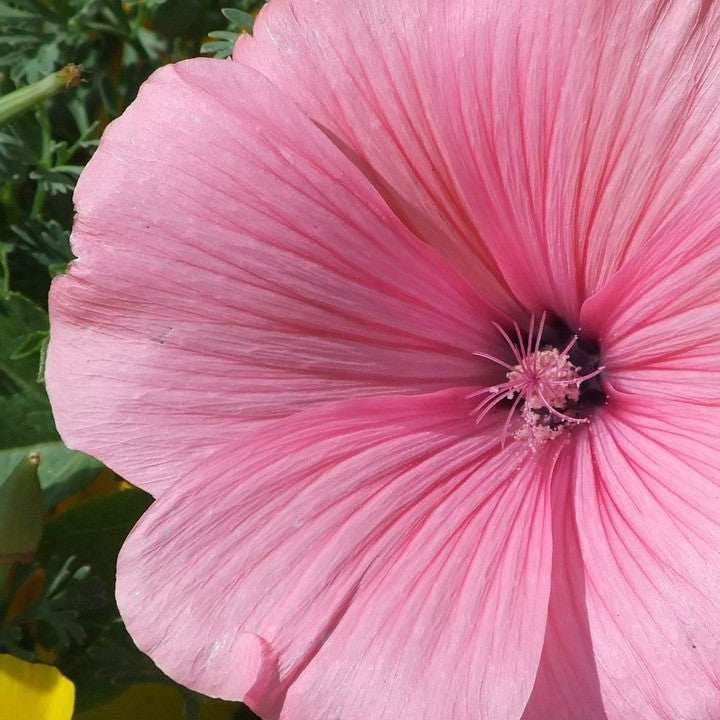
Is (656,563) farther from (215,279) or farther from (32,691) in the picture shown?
(32,691)

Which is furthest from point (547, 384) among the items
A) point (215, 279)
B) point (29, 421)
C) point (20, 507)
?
point (29, 421)

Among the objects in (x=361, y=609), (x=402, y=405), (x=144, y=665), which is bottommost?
(x=144, y=665)

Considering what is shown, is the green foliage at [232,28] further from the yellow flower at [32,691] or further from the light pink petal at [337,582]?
the yellow flower at [32,691]

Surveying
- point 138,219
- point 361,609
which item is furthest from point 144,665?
point 138,219

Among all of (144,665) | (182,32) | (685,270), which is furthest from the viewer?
(182,32)

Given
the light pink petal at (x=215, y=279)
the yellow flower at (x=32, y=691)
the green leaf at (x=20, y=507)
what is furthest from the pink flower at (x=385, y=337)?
the yellow flower at (x=32, y=691)

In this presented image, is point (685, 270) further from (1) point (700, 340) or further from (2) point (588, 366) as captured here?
(2) point (588, 366)
